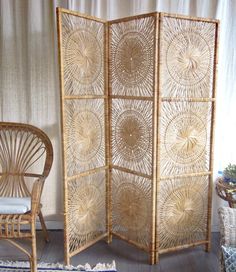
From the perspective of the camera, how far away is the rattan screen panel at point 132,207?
256cm

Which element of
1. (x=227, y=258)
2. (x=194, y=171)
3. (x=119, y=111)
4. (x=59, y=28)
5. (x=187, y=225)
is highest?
(x=59, y=28)

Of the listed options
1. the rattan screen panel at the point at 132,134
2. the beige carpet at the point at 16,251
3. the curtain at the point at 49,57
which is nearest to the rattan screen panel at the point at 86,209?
the rattan screen panel at the point at 132,134

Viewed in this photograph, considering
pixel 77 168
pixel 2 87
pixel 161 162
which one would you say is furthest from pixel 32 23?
pixel 161 162

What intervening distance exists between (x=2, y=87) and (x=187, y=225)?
1976 mm

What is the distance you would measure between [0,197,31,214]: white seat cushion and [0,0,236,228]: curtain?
1.93 ft

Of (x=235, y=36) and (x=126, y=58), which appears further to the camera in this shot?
(x=235, y=36)

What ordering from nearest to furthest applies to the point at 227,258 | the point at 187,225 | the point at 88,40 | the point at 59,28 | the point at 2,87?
the point at 227,258 → the point at 59,28 → the point at 88,40 → the point at 187,225 → the point at 2,87

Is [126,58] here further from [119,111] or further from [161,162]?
[161,162]

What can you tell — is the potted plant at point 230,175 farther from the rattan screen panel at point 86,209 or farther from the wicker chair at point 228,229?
the rattan screen panel at point 86,209

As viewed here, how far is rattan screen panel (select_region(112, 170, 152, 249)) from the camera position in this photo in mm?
2557

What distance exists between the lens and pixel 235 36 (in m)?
2.80

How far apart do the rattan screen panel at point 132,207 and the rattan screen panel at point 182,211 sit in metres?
0.11

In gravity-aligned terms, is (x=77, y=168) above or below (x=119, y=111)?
below

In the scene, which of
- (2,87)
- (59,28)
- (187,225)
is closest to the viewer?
(59,28)
